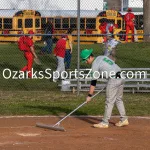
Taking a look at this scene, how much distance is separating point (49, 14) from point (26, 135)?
74.2 ft

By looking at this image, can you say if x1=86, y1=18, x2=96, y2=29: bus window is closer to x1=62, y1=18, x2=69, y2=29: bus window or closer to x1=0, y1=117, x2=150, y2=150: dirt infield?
x1=62, y1=18, x2=69, y2=29: bus window

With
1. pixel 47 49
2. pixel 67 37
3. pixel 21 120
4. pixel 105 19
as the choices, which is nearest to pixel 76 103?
pixel 21 120

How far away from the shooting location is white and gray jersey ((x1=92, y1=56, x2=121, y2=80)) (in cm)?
1238

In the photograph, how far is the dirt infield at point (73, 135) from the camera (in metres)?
11.0

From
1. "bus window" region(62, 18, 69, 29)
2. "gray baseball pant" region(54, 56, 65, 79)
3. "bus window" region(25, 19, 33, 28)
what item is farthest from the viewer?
"bus window" region(62, 18, 69, 29)

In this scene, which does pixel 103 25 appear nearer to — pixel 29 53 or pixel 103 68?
pixel 29 53

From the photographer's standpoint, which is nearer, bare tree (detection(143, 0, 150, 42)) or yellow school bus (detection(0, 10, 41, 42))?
bare tree (detection(143, 0, 150, 42))

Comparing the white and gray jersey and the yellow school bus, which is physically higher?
the yellow school bus

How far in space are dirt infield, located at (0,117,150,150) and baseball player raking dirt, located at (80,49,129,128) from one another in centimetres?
28

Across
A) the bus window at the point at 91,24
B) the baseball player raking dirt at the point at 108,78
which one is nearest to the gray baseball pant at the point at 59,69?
the baseball player raking dirt at the point at 108,78


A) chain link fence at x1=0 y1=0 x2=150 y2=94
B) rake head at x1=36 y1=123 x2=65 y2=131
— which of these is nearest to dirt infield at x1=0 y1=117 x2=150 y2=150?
rake head at x1=36 y1=123 x2=65 y2=131

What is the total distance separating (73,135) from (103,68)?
1.42 meters

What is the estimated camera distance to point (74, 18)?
3253 cm

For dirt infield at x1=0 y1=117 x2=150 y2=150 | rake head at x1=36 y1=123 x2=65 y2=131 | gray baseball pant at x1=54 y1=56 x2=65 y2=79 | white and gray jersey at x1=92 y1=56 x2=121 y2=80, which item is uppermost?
white and gray jersey at x1=92 y1=56 x2=121 y2=80
